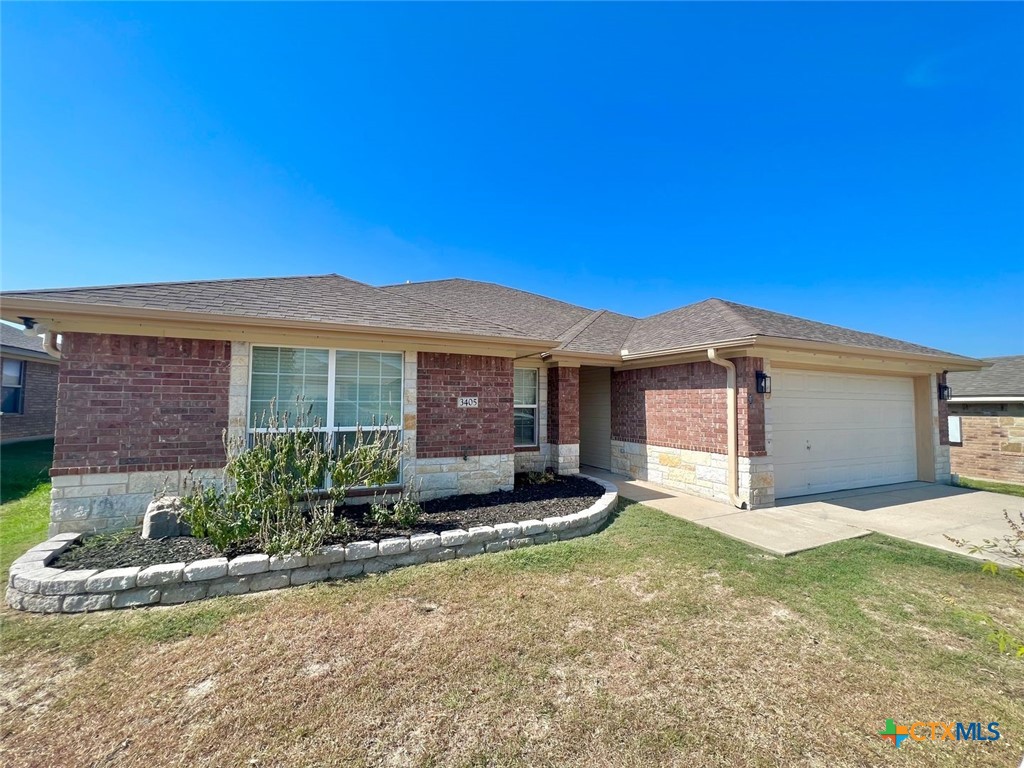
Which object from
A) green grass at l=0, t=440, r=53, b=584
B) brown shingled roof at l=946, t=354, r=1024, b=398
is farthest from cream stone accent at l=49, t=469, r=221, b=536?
brown shingled roof at l=946, t=354, r=1024, b=398

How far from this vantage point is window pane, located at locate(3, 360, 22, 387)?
12.6 m

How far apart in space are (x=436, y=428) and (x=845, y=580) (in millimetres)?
5797

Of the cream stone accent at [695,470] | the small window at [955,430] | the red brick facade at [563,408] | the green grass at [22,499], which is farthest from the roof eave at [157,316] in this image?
the small window at [955,430]

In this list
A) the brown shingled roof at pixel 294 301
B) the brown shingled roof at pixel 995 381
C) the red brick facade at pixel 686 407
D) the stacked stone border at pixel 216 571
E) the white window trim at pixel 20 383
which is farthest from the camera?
the white window trim at pixel 20 383

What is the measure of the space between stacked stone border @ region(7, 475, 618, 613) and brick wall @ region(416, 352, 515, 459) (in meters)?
1.94

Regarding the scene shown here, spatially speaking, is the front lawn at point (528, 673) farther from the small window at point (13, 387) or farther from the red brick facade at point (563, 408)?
the small window at point (13, 387)

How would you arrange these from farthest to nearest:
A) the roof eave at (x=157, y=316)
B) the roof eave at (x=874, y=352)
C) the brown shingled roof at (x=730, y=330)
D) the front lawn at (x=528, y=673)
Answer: the brown shingled roof at (x=730, y=330)
the roof eave at (x=874, y=352)
the roof eave at (x=157, y=316)
the front lawn at (x=528, y=673)

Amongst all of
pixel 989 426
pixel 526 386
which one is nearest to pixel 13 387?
pixel 526 386

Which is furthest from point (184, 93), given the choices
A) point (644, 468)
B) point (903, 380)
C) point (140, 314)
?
point (903, 380)

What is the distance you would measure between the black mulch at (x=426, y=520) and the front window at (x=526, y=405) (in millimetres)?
1190

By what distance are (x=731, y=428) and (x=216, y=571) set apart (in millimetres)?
7986

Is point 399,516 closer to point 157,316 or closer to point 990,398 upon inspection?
point 157,316

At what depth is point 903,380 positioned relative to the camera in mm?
10234

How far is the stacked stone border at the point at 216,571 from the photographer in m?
3.76
